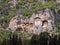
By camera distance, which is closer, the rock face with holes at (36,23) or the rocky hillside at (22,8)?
the rock face with holes at (36,23)

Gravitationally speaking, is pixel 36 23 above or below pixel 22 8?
below

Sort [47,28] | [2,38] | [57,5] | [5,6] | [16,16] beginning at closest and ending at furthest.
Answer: [2,38]
[47,28]
[16,16]
[57,5]
[5,6]

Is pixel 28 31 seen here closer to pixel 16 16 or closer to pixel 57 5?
pixel 16 16

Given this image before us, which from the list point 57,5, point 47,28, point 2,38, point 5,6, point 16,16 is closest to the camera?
point 2,38

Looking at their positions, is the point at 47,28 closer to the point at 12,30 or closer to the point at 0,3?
the point at 12,30

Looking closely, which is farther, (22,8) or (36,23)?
(22,8)

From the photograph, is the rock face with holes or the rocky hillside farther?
the rocky hillside

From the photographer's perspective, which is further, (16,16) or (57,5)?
(57,5)

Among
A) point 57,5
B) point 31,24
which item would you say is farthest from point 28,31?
point 57,5
